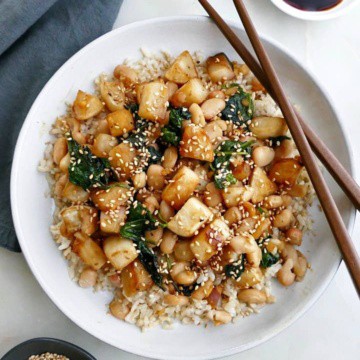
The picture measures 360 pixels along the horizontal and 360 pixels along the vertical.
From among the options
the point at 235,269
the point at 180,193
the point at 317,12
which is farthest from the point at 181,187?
the point at 317,12

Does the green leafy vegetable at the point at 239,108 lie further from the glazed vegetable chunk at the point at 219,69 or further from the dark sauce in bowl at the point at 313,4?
the dark sauce in bowl at the point at 313,4

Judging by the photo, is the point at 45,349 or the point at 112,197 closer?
the point at 112,197

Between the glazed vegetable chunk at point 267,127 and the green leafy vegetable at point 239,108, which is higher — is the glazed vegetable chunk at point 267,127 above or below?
below

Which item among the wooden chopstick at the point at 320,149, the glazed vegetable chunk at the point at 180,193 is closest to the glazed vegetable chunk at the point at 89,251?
the glazed vegetable chunk at the point at 180,193

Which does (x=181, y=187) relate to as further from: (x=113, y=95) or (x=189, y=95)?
(x=113, y=95)

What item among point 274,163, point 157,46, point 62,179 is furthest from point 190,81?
point 62,179

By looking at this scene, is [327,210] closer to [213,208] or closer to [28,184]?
[213,208]
